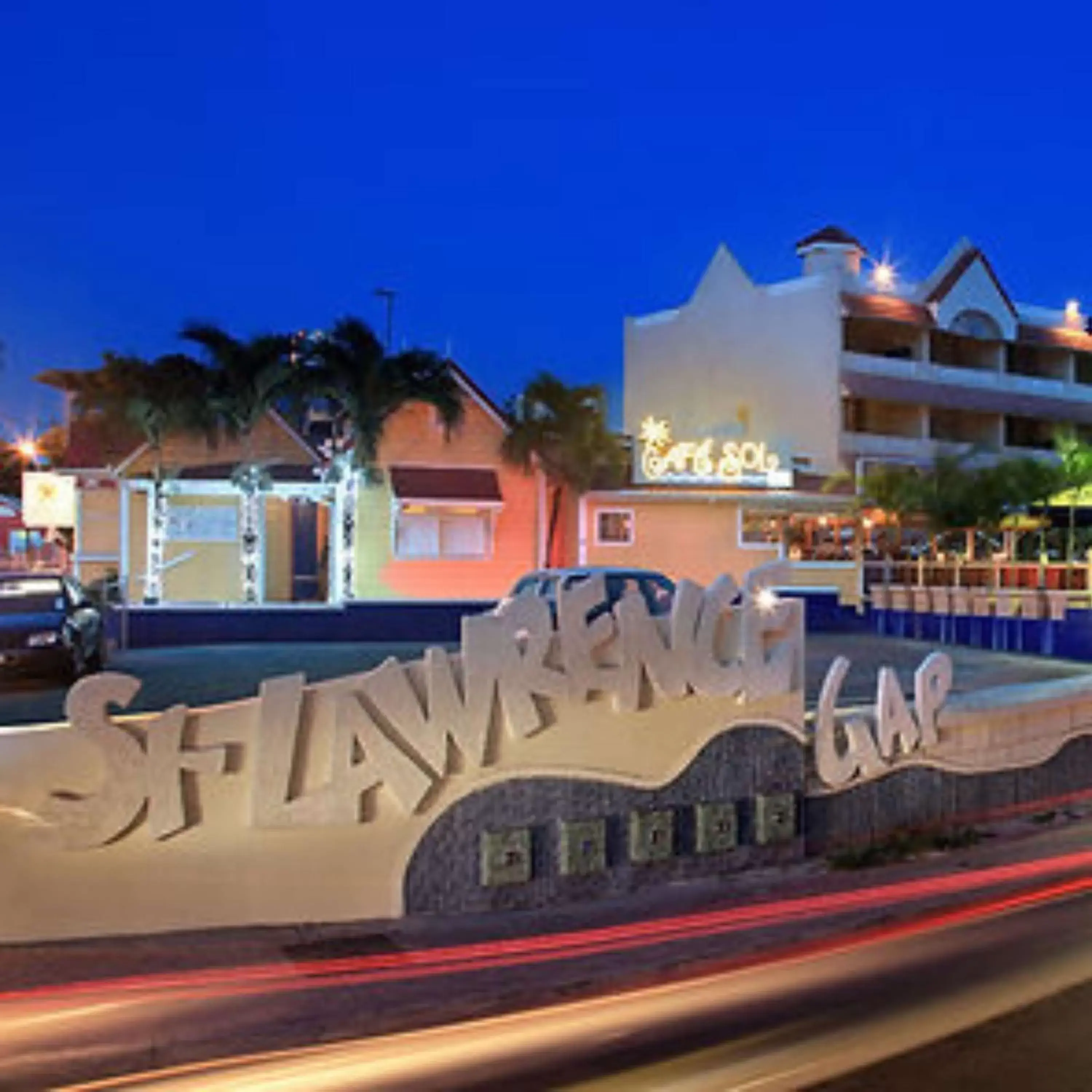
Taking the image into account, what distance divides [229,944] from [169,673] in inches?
381

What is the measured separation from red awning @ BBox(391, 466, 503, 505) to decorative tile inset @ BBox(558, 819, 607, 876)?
57.7ft

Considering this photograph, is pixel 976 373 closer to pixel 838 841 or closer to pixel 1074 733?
pixel 1074 733

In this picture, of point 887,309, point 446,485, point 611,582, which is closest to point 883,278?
point 887,309

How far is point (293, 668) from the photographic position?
1593 cm

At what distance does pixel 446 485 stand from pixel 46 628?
39.0 ft

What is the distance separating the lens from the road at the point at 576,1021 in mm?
4832

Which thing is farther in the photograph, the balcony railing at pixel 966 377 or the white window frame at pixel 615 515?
the balcony railing at pixel 966 377

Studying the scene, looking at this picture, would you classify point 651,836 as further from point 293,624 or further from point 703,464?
point 703,464

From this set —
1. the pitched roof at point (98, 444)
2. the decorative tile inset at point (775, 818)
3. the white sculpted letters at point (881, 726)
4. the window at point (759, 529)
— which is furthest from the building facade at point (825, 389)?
the decorative tile inset at point (775, 818)

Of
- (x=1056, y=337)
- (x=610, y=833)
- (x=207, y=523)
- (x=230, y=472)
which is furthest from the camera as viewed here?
(x=1056, y=337)

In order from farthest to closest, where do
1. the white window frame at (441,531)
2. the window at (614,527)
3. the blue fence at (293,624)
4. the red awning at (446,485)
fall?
the window at (614,527) < the white window frame at (441,531) < the red awning at (446,485) < the blue fence at (293,624)

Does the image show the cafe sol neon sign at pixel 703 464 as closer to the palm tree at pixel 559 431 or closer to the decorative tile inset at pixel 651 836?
the palm tree at pixel 559 431

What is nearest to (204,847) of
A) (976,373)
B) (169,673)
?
(169,673)

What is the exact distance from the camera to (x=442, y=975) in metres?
6.02
